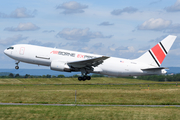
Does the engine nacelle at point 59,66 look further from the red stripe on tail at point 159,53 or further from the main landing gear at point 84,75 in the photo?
the red stripe on tail at point 159,53

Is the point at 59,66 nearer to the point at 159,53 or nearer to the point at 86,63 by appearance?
the point at 86,63

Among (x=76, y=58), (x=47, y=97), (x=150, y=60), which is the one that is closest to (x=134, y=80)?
(x=150, y=60)

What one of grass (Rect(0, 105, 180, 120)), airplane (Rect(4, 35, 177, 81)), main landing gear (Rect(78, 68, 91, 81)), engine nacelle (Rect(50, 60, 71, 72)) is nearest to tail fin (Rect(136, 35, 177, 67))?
airplane (Rect(4, 35, 177, 81))

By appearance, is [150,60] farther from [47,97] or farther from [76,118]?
[76,118]

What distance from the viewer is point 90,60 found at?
38.1 m

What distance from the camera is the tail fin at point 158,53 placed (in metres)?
42.6

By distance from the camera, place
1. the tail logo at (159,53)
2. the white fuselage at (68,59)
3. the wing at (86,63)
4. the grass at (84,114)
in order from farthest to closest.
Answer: the tail logo at (159,53), the white fuselage at (68,59), the wing at (86,63), the grass at (84,114)

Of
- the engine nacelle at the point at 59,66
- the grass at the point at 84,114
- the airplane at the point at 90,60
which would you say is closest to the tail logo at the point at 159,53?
the airplane at the point at 90,60

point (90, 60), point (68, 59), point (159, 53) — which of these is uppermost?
point (159, 53)

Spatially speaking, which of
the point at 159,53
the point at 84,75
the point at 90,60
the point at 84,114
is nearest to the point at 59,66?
the point at 90,60

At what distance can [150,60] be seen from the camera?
4256cm

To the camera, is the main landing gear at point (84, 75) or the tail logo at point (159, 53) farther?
the tail logo at point (159, 53)

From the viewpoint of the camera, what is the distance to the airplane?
39.6 metres

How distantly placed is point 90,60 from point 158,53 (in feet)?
42.3
